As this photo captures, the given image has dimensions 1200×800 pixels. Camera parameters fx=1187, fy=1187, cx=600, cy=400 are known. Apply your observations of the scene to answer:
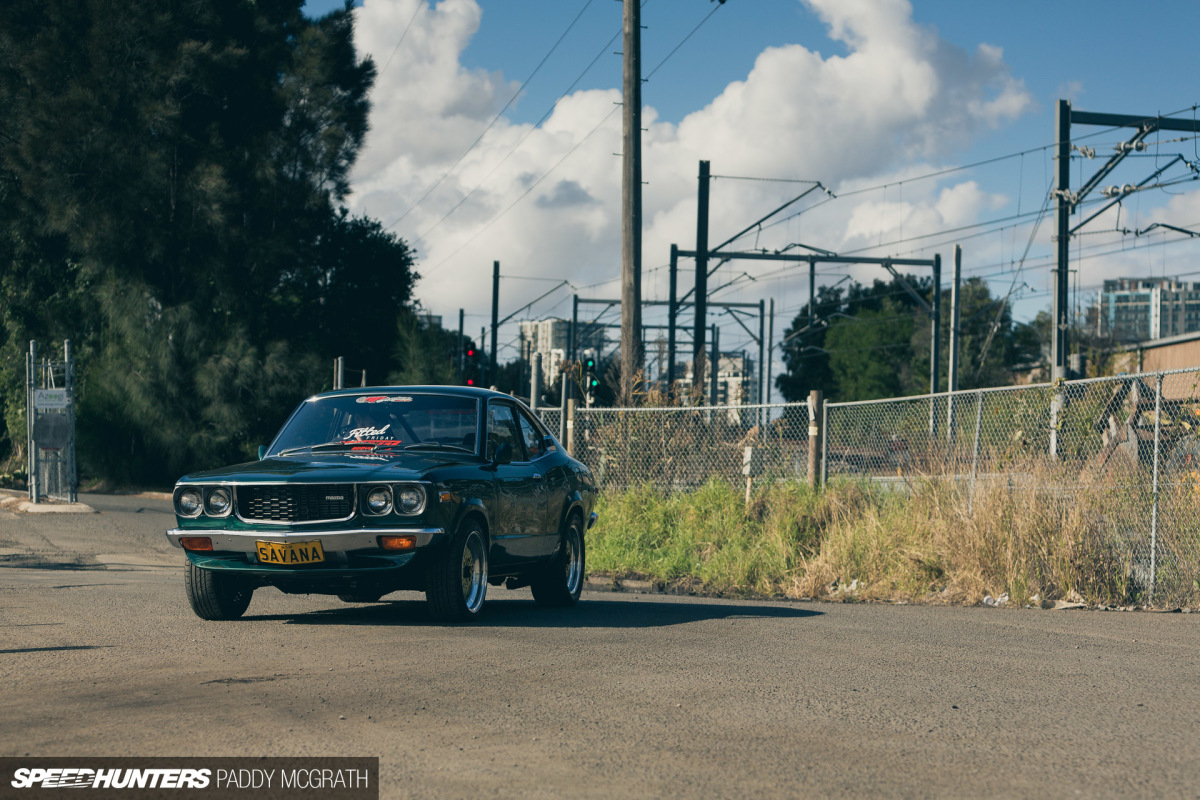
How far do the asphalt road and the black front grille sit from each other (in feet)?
2.47

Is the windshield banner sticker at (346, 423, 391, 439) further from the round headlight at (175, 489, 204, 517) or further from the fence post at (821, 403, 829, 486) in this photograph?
the fence post at (821, 403, 829, 486)

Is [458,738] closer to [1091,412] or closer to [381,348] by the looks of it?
[1091,412]

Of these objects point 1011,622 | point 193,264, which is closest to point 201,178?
point 193,264

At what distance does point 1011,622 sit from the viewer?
9.17m

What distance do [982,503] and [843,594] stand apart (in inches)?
60.4

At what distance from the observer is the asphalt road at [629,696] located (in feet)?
14.5

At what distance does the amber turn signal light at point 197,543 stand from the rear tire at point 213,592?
Result: 0.22m

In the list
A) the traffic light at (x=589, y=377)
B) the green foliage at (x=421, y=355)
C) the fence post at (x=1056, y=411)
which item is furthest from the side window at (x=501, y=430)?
the green foliage at (x=421, y=355)

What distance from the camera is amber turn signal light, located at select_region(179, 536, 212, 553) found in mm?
7695

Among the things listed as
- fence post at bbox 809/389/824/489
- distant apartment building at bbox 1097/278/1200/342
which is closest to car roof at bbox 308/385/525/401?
fence post at bbox 809/389/824/489

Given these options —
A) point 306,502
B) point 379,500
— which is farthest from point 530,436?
point 306,502

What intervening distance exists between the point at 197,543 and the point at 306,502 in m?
0.80

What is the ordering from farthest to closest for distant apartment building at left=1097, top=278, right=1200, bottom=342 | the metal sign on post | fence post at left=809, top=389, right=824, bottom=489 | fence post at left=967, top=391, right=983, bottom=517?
distant apartment building at left=1097, top=278, right=1200, bottom=342 < the metal sign on post < fence post at left=809, top=389, right=824, bottom=489 < fence post at left=967, top=391, right=983, bottom=517

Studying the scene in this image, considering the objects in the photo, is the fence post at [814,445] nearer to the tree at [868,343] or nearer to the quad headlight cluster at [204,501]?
the quad headlight cluster at [204,501]
